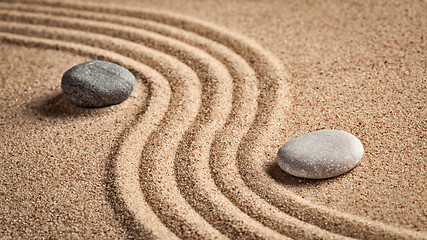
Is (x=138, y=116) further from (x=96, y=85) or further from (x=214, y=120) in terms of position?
(x=214, y=120)

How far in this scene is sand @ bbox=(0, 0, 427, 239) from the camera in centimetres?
184

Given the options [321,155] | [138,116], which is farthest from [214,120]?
[321,155]

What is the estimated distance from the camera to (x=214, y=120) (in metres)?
2.38

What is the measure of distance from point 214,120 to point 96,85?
0.73 m

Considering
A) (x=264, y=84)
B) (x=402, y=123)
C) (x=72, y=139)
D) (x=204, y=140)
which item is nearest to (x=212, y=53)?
(x=264, y=84)

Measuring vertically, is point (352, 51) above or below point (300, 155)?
above

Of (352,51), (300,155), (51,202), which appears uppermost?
(352,51)

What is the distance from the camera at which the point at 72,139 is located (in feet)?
7.59

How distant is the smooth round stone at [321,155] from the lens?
1.93 meters

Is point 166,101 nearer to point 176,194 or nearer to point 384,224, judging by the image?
point 176,194

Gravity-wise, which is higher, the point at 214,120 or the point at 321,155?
the point at 321,155

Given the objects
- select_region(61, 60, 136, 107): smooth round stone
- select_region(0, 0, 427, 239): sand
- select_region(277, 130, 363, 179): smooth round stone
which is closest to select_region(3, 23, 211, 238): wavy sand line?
select_region(0, 0, 427, 239): sand

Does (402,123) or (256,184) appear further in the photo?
(402,123)

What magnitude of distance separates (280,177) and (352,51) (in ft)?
3.97
